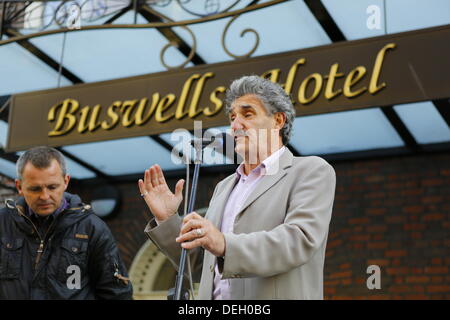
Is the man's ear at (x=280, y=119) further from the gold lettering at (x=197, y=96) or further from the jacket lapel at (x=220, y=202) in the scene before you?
the gold lettering at (x=197, y=96)

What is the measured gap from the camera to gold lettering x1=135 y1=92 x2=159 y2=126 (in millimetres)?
5570

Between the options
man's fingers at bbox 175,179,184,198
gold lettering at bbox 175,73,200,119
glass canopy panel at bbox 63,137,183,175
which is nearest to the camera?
man's fingers at bbox 175,179,184,198

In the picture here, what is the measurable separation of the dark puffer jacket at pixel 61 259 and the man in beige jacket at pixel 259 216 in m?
0.71

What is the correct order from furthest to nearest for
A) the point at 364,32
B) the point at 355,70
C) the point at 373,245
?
the point at 373,245, the point at 364,32, the point at 355,70

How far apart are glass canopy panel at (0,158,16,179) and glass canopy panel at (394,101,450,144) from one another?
4363 millimetres

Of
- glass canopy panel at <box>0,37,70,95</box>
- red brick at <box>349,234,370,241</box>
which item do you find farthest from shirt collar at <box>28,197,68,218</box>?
red brick at <box>349,234,370,241</box>

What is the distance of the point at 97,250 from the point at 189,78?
301 centimetres

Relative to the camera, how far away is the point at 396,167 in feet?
20.2

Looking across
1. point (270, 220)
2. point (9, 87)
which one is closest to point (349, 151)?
point (9, 87)

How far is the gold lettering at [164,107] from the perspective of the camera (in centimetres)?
552

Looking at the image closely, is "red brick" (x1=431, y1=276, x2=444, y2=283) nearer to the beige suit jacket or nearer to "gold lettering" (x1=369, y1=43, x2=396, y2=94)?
"gold lettering" (x1=369, y1=43, x2=396, y2=94)

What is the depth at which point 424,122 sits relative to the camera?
5.55 m

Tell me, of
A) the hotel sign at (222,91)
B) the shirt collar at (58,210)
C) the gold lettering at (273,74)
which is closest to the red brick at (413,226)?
the hotel sign at (222,91)

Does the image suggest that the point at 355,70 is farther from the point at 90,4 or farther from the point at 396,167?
the point at 90,4
